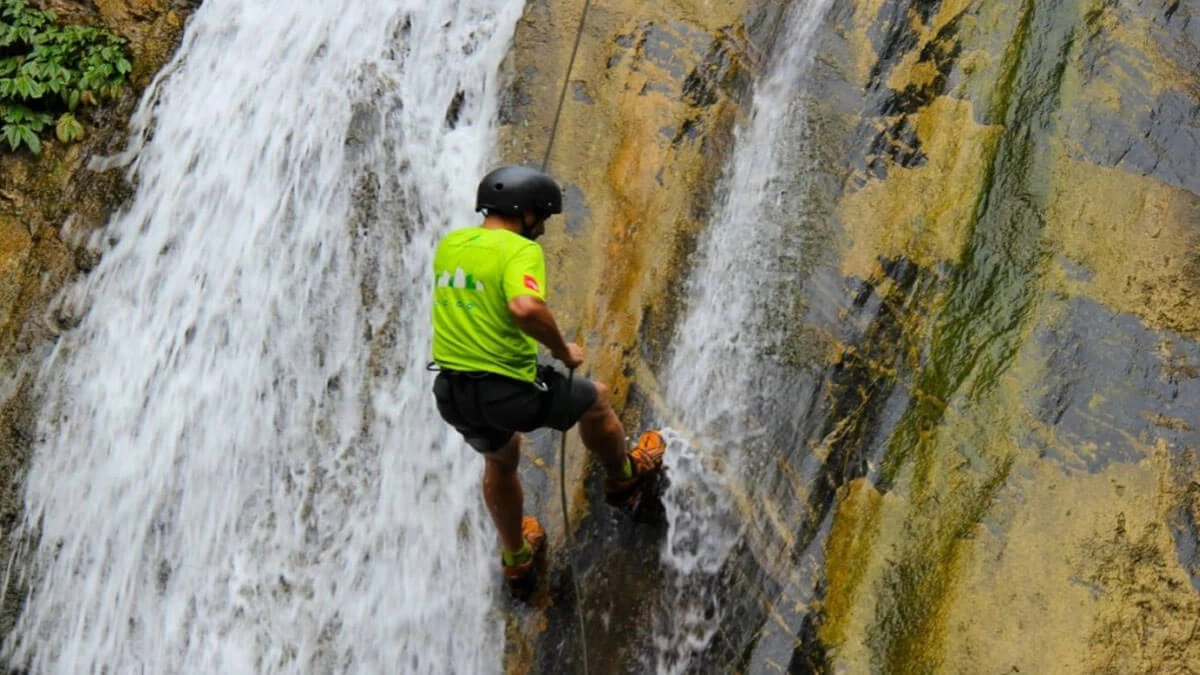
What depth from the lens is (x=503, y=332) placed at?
4.41m

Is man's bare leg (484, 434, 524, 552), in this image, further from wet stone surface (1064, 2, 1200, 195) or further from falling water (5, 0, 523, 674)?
wet stone surface (1064, 2, 1200, 195)

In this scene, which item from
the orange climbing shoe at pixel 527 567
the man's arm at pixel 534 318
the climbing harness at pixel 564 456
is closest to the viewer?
the man's arm at pixel 534 318

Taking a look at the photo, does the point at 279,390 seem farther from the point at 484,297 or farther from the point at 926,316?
→ the point at 926,316

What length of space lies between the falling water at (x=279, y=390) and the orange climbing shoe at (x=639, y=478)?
2.94 feet

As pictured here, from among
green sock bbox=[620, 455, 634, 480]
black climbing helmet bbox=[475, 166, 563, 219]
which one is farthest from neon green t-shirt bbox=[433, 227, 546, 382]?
green sock bbox=[620, 455, 634, 480]

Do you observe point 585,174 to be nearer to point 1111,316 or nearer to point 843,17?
point 843,17

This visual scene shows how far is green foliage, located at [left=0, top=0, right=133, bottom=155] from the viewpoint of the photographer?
26.2 ft

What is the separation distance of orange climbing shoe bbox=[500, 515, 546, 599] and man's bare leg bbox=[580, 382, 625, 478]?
0.61 metres

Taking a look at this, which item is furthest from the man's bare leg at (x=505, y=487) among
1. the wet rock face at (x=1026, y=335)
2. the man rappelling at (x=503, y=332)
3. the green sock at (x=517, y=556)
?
the wet rock face at (x=1026, y=335)

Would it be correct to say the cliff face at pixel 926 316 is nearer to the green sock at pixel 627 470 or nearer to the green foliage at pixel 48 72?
the green sock at pixel 627 470

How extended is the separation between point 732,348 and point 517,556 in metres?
1.62

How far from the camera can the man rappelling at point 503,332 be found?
4.29 metres

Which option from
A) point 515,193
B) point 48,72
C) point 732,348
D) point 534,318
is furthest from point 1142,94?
point 48,72

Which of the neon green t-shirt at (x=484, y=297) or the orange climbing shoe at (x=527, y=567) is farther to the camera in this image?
the orange climbing shoe at (x=527, y=567)
